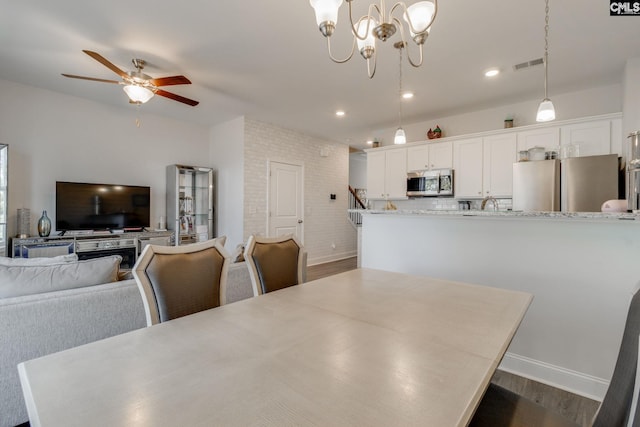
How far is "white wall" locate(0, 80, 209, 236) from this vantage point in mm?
3697

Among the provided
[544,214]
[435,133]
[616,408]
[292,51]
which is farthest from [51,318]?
[435,133]

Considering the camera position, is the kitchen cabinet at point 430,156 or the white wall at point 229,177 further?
the white wall at point 229,177

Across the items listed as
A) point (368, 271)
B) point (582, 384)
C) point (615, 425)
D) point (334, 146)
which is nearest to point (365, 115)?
point (334, 146)

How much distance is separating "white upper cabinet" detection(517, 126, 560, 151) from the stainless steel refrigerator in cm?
31

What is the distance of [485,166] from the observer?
14.1 ft

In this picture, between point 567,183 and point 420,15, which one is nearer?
point 420,15

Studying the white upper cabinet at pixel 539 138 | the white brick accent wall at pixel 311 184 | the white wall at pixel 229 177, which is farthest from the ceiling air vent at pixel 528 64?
the white wall at pixel 229 177

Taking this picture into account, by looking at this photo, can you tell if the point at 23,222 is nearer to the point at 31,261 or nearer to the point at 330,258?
the point at 31,261

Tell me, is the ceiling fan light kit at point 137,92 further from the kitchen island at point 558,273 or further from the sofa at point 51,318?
the kitchen island at point 558,273

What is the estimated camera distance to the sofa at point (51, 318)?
144 cm

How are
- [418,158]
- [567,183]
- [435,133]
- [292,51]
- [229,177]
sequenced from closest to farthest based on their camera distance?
[292,51], [567,183], [435,133], [418,158], [229,177]

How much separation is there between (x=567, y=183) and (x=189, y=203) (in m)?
5.53

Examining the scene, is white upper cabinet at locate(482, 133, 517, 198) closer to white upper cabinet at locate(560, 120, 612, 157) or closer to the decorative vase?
white upper cabinet at locate(560, 120, 612, 157)

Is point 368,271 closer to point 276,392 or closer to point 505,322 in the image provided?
point 505,322
